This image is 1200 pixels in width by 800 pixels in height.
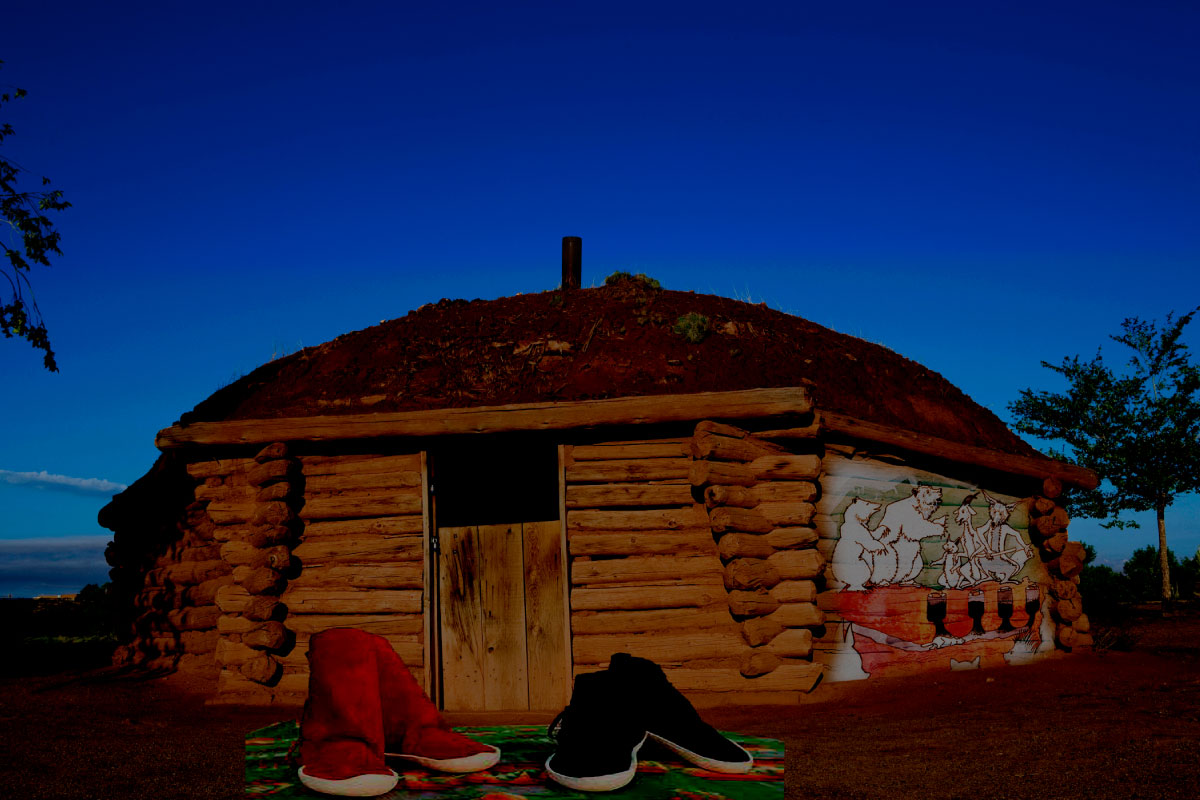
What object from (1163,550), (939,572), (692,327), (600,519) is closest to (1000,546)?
Result: (939,572)

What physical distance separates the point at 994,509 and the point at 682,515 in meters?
4.92

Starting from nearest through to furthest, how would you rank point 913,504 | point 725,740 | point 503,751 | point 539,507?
point 725,740 < point 503,751 < point 913,504 < point 539,507

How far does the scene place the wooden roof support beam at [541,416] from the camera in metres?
9.08

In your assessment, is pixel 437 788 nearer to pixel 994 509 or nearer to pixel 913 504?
pixel 913 504

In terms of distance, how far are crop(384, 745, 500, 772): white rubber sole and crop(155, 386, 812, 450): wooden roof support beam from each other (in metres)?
5.93

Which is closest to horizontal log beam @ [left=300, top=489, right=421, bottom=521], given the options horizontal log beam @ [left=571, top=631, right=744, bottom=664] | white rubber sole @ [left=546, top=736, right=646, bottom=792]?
horizontal log beam @ [left=571, top=631, right=744, bottom=664]

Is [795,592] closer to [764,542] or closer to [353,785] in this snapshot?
[764,542]

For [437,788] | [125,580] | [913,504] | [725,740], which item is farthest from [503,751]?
[125,580]

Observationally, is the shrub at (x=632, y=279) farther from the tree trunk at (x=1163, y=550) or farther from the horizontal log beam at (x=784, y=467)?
the tree trunk at (x=1163, y=550)

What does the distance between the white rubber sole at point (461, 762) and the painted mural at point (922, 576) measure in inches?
266

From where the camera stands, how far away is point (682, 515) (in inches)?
366

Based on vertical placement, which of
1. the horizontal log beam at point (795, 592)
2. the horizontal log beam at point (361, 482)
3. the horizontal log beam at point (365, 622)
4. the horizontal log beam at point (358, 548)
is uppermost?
the horizontal log beam at point (361, 482)

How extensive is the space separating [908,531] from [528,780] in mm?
8186

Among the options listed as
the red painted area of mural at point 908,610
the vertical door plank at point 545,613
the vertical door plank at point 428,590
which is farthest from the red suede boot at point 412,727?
the red painted area of mural at point 908,610
